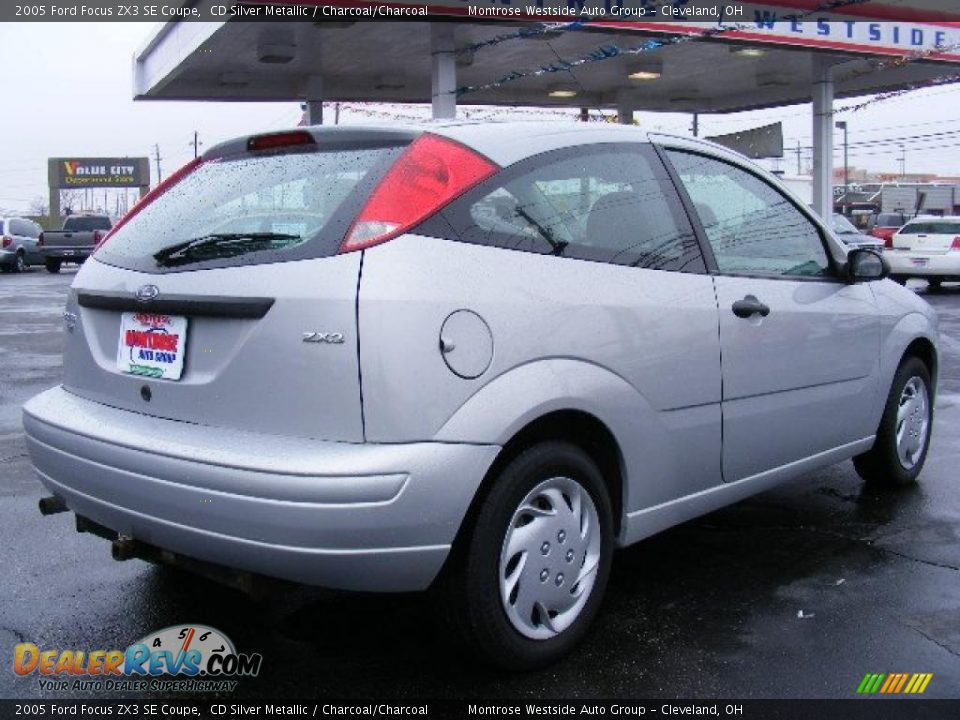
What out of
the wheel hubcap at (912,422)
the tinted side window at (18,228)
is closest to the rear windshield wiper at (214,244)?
the wheel hubcap at (912,422)

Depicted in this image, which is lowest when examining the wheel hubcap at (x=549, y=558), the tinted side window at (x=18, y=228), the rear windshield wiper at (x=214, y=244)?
the wheel hubcap at (x=549, y=558)

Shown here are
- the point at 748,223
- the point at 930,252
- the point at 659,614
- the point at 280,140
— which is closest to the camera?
the point at 280,140

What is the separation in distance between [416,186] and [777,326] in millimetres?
1680

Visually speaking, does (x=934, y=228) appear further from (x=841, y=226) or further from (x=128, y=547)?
(x=128, y=547)

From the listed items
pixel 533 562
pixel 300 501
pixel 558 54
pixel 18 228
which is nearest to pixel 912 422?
pixel 533 562

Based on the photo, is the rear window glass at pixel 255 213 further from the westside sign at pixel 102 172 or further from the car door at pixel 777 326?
the westside sign at pixel 102 172

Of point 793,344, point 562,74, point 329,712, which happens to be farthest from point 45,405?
point 562,74

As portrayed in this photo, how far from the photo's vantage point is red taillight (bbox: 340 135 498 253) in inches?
109

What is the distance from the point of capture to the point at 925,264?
64.0 ft

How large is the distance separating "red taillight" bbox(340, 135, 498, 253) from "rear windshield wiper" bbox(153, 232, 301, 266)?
238 mm

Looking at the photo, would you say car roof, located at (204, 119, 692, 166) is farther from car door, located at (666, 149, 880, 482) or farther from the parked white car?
the parked white car

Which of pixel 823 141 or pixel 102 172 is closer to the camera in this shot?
pixel 823 141

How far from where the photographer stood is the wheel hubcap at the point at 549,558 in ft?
9.80

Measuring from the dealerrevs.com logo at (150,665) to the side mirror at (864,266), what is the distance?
9.59ft
